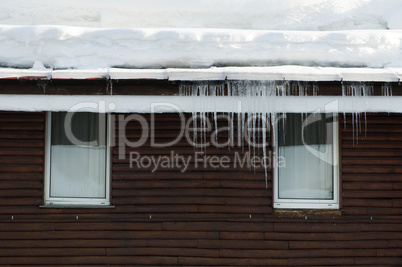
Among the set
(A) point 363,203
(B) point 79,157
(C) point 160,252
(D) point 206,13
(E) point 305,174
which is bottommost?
(C) point 160,252

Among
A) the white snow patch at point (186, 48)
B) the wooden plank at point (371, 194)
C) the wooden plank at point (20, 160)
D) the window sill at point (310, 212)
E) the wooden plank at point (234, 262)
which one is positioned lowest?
the wooden plank at point (234, 262)

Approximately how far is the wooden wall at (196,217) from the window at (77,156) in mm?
175

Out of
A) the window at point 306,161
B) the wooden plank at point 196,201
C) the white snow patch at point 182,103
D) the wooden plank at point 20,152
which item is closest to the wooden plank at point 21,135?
the wooden plank at point 20,152

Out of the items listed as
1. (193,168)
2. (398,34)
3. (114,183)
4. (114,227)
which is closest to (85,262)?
(114,227)

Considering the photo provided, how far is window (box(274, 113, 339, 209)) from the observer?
589 centimetres

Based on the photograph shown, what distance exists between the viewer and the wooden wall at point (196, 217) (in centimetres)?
573

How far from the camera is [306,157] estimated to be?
5.97 metres

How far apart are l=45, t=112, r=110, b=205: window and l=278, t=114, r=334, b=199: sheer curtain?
2.10 m

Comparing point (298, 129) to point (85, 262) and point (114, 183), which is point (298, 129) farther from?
point (85, 262)

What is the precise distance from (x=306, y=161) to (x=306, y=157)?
0.05 metres

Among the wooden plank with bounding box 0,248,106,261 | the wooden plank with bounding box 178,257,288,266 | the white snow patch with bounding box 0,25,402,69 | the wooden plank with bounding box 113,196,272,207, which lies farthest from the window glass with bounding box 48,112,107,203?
the wooden plank with bounding box 178,257,288,266

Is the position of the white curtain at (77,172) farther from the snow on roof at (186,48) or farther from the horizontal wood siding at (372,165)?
the horizontal wood siding at (372,165)

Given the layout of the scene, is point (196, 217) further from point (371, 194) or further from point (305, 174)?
point (371, 194)

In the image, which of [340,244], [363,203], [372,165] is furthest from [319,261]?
[372,165]
